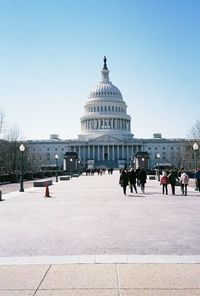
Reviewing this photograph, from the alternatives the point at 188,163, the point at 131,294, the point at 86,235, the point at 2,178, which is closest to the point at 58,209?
the point at 86,235

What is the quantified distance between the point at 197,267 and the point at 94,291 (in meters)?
2.57

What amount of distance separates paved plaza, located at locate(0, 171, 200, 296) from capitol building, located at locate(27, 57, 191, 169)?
15820cm

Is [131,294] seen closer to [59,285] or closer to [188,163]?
[59,285]

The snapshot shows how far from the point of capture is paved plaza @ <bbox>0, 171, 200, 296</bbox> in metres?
7.30

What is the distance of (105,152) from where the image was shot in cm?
18075

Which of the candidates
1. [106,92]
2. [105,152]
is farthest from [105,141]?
[106,92]

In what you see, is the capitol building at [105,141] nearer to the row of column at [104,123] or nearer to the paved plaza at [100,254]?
the row of column at [104,123]

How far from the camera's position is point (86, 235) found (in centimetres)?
1279

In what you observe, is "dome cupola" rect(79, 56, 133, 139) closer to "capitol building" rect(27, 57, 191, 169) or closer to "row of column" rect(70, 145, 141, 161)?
"capitol building" rect(27, 57, 191, 169)

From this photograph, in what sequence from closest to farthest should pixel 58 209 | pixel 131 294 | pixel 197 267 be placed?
pixel 131 294 → pixel 197 267 → pixel 58 209

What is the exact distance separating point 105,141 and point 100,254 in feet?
553

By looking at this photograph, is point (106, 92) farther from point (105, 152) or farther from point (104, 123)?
point (105, 152)

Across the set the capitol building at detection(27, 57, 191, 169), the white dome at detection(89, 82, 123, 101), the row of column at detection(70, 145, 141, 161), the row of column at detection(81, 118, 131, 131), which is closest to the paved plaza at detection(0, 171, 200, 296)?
the capitol building at detection(27, 57, 191, 169)

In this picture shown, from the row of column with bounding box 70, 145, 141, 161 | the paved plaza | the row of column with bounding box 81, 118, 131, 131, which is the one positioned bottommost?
the paved plaza
